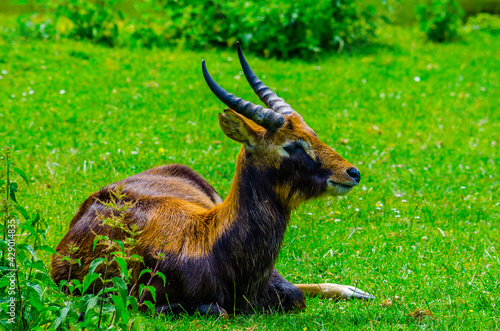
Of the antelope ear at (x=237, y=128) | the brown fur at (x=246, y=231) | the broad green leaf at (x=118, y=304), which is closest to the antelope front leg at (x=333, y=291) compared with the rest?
the brown fur at (x=246, y=231)

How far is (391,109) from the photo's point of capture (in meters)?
10.3

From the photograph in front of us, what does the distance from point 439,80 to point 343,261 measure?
22.4 ft

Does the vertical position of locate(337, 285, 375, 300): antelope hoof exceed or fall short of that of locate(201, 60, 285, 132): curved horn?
it falls short

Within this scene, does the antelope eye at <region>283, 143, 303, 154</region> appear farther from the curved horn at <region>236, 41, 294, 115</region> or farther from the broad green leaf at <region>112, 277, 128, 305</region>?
the broad green leaf at <region>112, 277, 128, 305</region>

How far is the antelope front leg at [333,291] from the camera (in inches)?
204

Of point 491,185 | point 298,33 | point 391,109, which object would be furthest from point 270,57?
point 491,185

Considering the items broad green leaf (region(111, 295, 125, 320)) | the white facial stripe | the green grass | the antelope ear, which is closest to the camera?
broad green leaf (region(111, 295, 125, 320))

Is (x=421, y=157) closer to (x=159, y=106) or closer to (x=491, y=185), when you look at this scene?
(x=491, y=185)

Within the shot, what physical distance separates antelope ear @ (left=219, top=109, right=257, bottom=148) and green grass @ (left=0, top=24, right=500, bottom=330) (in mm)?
1301

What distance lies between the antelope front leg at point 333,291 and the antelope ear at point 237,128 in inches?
54.2

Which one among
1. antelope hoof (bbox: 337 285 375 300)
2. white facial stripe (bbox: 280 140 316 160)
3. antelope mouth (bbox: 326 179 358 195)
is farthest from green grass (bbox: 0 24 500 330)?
white facial stripe (bbox: 280 140 316 160)

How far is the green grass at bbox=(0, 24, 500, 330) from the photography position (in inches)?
209

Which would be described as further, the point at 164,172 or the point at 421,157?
the point at 421,157

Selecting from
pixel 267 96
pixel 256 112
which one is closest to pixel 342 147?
pixel 267 96
